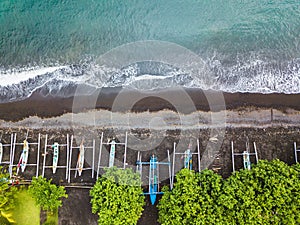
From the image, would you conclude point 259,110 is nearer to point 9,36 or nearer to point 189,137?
point 189,137

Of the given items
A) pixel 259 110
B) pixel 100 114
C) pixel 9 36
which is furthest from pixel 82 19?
pixel 259 110

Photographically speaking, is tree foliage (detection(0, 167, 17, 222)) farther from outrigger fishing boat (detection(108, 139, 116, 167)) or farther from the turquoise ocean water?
outrigger fishing boat (detection(108, 139, 116, 167))

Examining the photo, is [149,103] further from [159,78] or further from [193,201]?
[193,201]

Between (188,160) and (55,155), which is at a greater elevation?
(55,155)

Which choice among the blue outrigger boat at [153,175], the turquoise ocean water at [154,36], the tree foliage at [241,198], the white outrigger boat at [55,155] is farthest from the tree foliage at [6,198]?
the tree foliage at [241,198]

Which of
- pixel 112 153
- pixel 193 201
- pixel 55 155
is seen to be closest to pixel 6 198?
pixel 55 155
